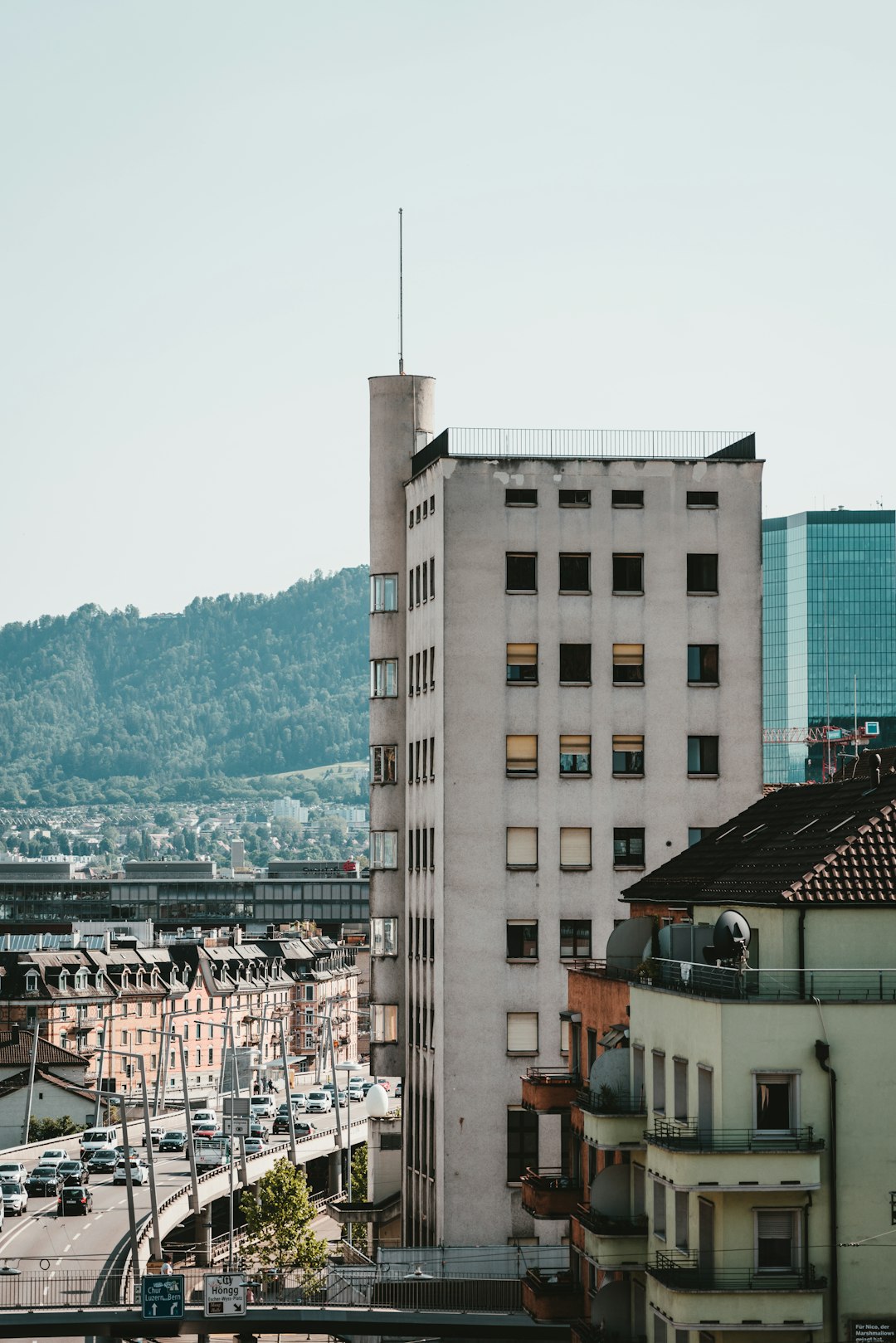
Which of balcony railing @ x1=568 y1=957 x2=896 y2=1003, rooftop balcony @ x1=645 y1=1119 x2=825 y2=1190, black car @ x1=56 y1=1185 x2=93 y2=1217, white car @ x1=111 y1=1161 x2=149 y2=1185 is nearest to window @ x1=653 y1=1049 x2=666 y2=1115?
balcony railing @ x1=568 y1=957 x2=896 y2=1003

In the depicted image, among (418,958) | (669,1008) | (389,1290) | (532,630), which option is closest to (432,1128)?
(418,958)

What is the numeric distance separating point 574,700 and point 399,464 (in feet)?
50.2

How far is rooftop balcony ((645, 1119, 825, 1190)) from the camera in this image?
43406 millimetres

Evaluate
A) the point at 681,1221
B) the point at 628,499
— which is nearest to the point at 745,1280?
the point at 681,1221

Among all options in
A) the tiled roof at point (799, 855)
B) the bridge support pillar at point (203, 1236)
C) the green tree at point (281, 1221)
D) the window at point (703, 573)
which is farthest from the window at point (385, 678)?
the bridge support pillar at point (203, 1236)

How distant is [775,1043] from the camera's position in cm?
4394

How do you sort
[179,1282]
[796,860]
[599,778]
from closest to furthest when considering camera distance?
1. [796,860]
2. [179,1282]
3. [599,778]

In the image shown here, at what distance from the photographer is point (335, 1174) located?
186m

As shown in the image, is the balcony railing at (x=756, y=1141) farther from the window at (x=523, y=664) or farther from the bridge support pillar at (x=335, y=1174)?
the bridge support pillar at (x=335, y=1174)

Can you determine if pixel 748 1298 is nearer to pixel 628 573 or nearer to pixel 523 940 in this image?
pixel 523 940

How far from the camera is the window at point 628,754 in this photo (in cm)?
8675

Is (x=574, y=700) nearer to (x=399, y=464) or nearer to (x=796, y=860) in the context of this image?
(x=399, y=464)

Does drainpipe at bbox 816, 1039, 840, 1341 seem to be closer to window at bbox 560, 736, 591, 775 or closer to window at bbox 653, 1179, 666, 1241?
window at bbox 653, 1179, 666, 1241

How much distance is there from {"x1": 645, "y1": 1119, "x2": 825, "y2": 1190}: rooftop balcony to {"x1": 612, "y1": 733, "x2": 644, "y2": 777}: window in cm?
Answer: 4242
